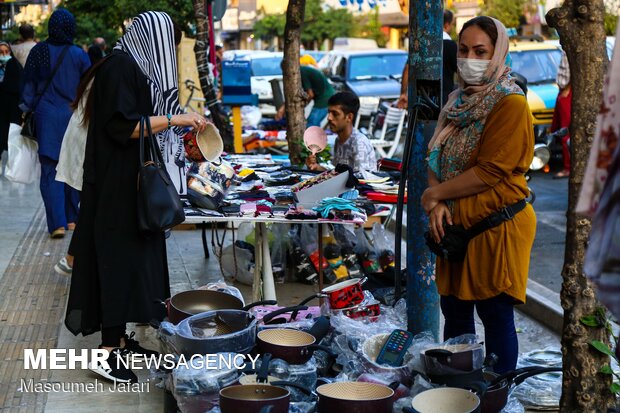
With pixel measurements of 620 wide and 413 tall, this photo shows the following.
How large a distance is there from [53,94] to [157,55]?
12.9 feet

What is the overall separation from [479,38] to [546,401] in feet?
5.74

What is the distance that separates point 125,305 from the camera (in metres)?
5.00

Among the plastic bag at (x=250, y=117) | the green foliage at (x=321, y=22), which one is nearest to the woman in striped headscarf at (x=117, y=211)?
the plastic bag at (x=250, y=117)

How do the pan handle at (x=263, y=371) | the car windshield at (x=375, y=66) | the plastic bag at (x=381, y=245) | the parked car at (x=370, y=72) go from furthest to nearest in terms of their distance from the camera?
the car windshield at (x=375, y=66)
the parked car at (x=370, y=72)
the plastic bag at (x=381, y=245)
the pan handle at (x=263, y=371)

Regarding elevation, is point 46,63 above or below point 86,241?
above

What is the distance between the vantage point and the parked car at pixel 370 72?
66.0 feet

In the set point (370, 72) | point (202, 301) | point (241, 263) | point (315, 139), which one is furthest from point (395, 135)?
point (202, 301)

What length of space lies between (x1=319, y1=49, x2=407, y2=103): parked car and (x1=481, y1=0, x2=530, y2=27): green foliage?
18105 mm

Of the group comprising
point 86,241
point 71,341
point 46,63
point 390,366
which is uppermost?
point 46,63

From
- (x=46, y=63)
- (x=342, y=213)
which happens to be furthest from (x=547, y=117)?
(x=342, y=213)

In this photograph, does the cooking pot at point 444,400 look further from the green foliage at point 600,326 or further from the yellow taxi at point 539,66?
the yellow taxi at point 539,66

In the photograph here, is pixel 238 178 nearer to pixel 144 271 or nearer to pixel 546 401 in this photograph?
pixel 144 271

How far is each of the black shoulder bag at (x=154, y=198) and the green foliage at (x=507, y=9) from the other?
3535 cm

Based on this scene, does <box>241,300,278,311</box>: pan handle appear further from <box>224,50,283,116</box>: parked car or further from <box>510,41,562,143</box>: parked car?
<box>224,50,283,116</box>: parked car
